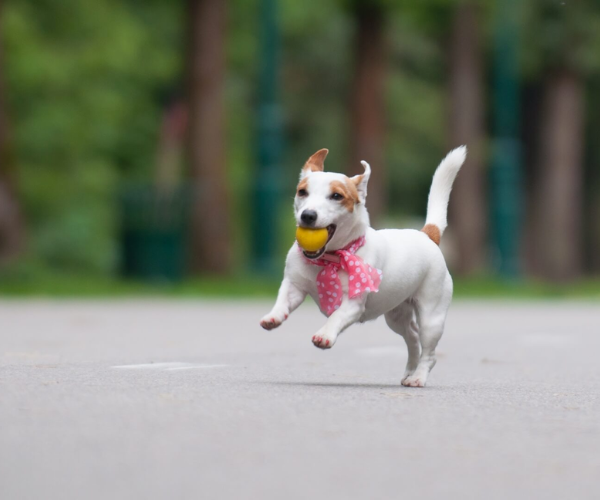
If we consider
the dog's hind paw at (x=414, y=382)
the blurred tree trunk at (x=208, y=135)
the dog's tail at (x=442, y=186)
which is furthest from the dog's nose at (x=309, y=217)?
the blurred tree trunk at (x=208, y=135)

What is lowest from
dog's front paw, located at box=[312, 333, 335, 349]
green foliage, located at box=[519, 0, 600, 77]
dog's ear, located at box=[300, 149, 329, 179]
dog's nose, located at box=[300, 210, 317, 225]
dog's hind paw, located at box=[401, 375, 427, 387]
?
green foliage, located at box=[519, 0, 600, 77]

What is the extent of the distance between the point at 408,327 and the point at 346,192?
1.09 m

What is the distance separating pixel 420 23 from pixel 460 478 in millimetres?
31576

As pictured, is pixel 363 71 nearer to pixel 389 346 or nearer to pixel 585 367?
pixel 389 346

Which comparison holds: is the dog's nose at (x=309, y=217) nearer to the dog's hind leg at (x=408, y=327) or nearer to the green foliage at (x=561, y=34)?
the dog's hind leg at (x=408, y=327)

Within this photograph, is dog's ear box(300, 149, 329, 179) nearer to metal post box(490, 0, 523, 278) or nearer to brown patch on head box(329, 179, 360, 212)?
brown patch on head box(329, 179, 360, 212)

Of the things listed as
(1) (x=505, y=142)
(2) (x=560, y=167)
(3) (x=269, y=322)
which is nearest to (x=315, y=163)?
(3) (x=269, y=322)

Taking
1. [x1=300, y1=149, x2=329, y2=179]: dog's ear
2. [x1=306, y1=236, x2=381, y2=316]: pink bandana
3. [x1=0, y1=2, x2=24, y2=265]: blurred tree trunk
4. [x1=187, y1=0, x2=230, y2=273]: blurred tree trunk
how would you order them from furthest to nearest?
[x1=187, y1=0, x2=230, y2=273]: blurred tree trunk
[x1=0, y1=2, x2=24, y2=265]: blurred tree trunk
[x1=300, y1=149, x2=329, y2=179]: dog's ear
[x1=306, y1=236, x2=381, y2=316]: pink bandana

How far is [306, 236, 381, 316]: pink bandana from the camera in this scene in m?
7.64

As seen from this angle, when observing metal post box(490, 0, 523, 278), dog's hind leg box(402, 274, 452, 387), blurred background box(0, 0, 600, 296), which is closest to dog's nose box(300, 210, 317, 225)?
dog's hind leg box(402, 274, 452, 387)

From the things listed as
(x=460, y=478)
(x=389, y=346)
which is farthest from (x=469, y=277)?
(x=460, y=478)

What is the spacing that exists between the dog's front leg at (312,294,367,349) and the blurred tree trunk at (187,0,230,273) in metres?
19.0

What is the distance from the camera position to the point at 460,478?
497cm

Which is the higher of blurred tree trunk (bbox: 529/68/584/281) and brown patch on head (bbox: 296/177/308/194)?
brown patch on head (bbox: 296/177/308/194)
